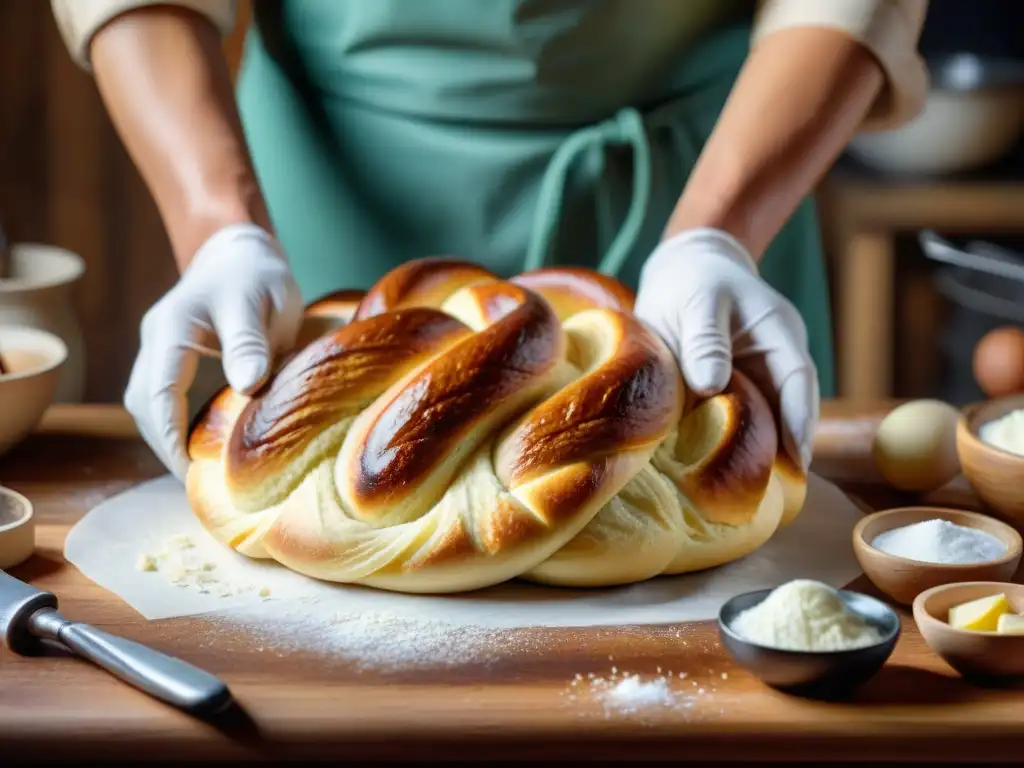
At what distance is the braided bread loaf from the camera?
109 centimetres

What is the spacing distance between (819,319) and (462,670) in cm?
98

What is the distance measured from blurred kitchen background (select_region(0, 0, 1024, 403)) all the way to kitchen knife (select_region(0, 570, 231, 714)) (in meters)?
1.67

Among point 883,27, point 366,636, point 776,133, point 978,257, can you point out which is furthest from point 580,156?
point 978,257

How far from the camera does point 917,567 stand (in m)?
1.06

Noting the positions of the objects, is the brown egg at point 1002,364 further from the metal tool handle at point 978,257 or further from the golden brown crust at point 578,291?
the metal tool handle at point 978,257

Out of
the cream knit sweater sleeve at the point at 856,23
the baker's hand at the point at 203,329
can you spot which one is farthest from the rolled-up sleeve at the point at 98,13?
the baker's hand at the point at 203,329

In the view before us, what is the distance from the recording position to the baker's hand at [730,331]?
3.99 ft

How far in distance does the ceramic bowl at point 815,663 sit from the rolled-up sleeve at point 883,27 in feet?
2.48

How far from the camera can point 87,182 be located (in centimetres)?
278

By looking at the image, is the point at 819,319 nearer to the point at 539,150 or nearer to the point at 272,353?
the point at 539,150

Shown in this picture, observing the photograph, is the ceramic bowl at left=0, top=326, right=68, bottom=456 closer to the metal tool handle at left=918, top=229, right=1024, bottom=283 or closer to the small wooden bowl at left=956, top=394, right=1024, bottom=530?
the small wooden bowl at left=956, top=394, right=1024, bottom=530

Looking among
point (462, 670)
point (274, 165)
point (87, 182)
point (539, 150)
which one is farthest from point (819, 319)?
point (87, 182)

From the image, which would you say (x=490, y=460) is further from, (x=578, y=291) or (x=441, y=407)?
(x=578, y=291)

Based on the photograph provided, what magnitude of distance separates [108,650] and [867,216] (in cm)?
203
